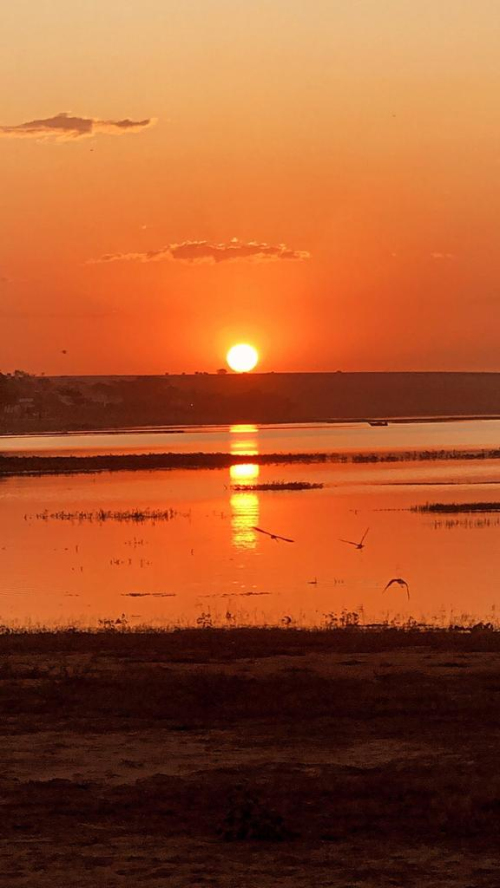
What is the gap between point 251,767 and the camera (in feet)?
42.3

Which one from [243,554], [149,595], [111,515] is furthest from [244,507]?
[149,595]

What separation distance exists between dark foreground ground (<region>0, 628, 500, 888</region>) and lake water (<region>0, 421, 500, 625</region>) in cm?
930

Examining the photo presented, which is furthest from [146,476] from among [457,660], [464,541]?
[457,660]

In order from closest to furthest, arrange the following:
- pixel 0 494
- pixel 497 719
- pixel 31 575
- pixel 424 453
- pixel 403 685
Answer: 1. pixel 497 719
2. pixel 403 685
3. pixel 31 575
4. pixel 0 494
5. pixel 424 453

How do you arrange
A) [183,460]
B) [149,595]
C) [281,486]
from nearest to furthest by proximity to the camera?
[149,595] < [281,486] < [183,460]

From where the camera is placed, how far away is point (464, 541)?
44344 mm

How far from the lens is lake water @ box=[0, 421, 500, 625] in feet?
99.0

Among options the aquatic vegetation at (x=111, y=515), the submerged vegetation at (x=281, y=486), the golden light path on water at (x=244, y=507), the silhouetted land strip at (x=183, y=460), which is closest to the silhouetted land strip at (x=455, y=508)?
the golden light path on water at (x=244, y=507)

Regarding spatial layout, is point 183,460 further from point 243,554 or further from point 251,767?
point 251,767

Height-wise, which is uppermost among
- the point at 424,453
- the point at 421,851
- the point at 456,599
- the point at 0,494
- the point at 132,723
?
the point at 424,453

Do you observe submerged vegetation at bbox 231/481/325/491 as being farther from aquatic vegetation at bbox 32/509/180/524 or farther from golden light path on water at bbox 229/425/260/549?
aquatic vegetation at bbox 32/509/180/524

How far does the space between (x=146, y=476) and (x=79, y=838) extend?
73554 millimetres

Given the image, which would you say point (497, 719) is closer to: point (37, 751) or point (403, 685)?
point (403, 685)

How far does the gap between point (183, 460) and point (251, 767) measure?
8677 cm
